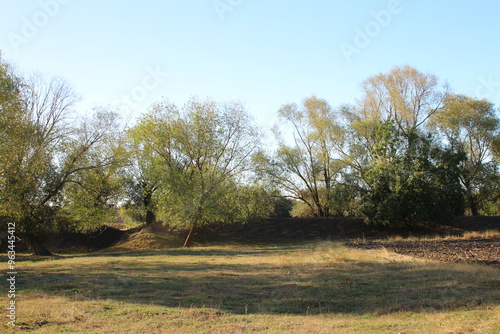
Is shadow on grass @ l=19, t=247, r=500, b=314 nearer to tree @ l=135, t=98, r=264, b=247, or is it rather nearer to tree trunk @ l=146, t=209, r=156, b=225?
tree @ l=135, t=98, r=264, b=247

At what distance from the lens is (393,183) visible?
31.2 m

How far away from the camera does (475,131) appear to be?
38812 mm

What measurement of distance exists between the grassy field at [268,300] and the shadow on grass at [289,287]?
0.02 metres

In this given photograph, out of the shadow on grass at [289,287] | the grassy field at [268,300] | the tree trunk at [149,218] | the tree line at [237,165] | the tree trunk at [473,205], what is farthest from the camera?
the tree trunk at [473,205]

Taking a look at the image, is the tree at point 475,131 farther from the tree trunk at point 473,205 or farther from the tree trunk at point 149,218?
the tree trunk at point 149,218

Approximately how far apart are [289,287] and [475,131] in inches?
1471

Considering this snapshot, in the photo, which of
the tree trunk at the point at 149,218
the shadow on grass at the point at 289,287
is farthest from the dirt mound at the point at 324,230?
the shadow on grass at the point at 289,287

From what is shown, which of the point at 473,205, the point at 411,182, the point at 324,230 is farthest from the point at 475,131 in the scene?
the point at 324,230

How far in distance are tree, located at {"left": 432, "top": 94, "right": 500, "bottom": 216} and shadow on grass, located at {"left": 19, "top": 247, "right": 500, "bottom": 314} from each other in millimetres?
29323

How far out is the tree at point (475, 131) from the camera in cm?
3719

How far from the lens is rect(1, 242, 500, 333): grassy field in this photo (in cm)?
637

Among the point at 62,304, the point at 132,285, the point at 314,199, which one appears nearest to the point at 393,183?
the point at 314,199

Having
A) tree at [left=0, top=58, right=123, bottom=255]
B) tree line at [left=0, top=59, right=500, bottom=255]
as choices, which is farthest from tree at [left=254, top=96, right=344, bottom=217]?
tree at [left=0, top=58, right=123, bottom=255]

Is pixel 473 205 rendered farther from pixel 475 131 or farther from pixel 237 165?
pixel 237 165
